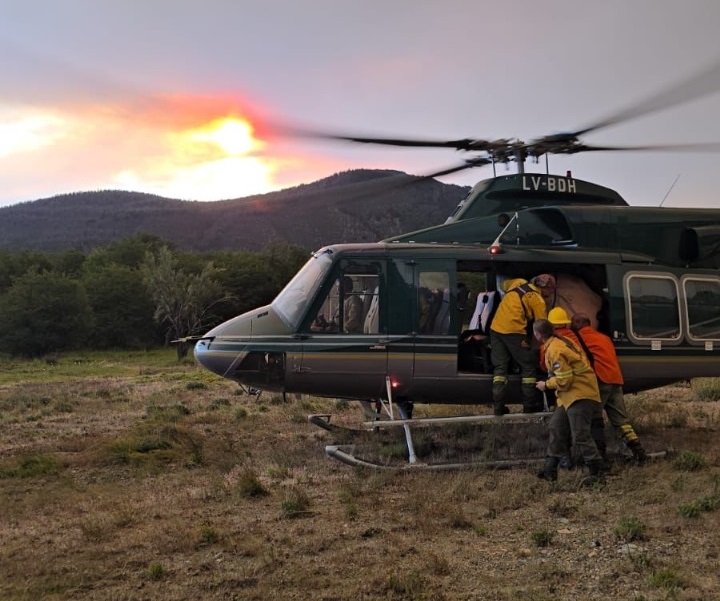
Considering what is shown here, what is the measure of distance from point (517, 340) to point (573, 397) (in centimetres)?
137

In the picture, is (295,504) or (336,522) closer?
(336,522)

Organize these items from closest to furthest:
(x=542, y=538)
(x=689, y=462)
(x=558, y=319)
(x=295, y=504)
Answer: (x=542, y=538)
(x=295, y=504)
(x=689, y=462)
(x=558, y=319)

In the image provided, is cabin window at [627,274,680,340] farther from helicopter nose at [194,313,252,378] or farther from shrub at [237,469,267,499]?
shrub at [237,469,267,499]

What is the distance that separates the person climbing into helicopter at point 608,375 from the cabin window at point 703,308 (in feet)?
6.86

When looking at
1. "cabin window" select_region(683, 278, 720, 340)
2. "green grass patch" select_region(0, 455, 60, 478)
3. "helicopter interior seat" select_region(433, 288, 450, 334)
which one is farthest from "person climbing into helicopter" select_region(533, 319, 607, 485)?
"green grass patch" select_region(0, 455, 60, 478)

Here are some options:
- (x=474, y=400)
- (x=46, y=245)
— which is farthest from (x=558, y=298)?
(x=46, y=245)

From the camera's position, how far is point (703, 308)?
9.00 m

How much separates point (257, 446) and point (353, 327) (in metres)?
2.63

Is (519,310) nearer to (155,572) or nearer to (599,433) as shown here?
(599,433)

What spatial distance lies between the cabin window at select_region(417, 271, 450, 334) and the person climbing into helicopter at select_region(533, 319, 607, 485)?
1.54m

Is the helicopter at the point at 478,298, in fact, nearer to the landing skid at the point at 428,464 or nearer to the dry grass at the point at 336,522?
the landing skid at the point at 428,464

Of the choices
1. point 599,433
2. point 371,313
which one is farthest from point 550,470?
point 371,313

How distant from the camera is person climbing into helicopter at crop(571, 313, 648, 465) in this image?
24.8ft

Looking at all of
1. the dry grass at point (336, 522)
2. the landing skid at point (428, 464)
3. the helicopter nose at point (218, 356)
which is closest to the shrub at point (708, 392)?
the dry grass at point (336, 522)
